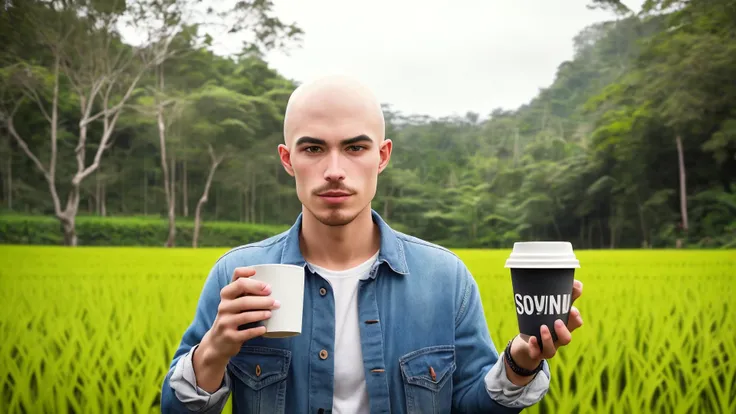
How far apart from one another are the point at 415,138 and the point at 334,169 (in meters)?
29.2

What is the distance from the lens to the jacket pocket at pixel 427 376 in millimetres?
1457

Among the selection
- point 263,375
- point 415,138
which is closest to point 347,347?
point 263,375

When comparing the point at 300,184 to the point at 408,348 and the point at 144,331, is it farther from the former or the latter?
the point at 144,331

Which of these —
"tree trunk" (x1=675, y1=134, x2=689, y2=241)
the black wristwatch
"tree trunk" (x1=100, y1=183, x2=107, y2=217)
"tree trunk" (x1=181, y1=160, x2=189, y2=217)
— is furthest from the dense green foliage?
the black wristwatch

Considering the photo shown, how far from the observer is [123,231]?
71.6 ft

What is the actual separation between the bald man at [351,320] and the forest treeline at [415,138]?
15588 millimetres

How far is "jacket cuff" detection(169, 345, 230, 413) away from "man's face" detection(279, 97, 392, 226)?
0.41 meters

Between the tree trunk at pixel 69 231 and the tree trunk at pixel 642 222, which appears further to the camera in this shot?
the tree trunk at pixel 642 222

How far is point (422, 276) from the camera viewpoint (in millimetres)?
1525

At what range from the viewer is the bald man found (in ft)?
4.43

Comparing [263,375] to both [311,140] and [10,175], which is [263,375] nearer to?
[311,140]

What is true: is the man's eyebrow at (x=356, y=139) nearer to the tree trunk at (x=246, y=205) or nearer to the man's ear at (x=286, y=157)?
the man's ear at (x=286, y=157)

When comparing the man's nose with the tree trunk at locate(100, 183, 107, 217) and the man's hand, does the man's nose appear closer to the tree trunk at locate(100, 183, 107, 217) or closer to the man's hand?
the man's hand

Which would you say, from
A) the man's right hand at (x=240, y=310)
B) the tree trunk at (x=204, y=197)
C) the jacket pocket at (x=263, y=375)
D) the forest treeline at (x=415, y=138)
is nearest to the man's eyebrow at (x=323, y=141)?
the man's right hand at (x=240, y=310)
